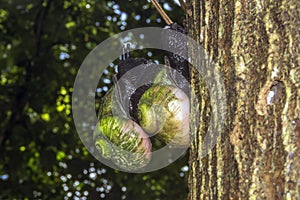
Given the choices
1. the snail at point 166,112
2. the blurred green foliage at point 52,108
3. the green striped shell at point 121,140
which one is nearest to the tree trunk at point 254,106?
the snail at point 166,112

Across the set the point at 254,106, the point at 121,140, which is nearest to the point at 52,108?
the point at 121,140

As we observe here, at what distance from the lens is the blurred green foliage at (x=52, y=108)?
129 inches

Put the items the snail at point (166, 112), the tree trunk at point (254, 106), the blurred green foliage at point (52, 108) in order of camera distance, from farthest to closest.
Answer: the blurred green foliage at point (52, 108) < the snail at point (166, 112) < the tree trunk at point (254, 106)

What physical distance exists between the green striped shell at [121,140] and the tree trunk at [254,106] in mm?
271

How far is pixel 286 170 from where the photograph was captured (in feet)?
2.88

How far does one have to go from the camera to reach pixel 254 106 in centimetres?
94

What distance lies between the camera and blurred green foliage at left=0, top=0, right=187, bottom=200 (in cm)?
328

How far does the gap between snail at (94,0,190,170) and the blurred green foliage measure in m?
1.78

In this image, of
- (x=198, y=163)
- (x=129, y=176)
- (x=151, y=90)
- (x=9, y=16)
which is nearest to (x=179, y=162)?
(x=129, y=176)

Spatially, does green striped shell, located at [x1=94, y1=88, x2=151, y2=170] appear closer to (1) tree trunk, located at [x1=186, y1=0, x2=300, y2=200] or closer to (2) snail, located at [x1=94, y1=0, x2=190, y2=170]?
(2) snail, located at [x1=94, y1=0, x2=190, y2=170]

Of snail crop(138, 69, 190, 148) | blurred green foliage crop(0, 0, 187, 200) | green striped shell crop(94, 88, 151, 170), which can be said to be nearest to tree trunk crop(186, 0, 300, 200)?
snail crop(138, 69, 190, 148)

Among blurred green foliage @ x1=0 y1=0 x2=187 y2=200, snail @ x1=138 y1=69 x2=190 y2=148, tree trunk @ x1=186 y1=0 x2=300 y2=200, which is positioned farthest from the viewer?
blurred green foliage @ x1=0 y1=0 x2=187 y2=200

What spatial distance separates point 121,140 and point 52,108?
8.00 feet

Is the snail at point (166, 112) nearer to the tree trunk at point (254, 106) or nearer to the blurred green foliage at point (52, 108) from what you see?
the tree trunk at point (254, 106)
